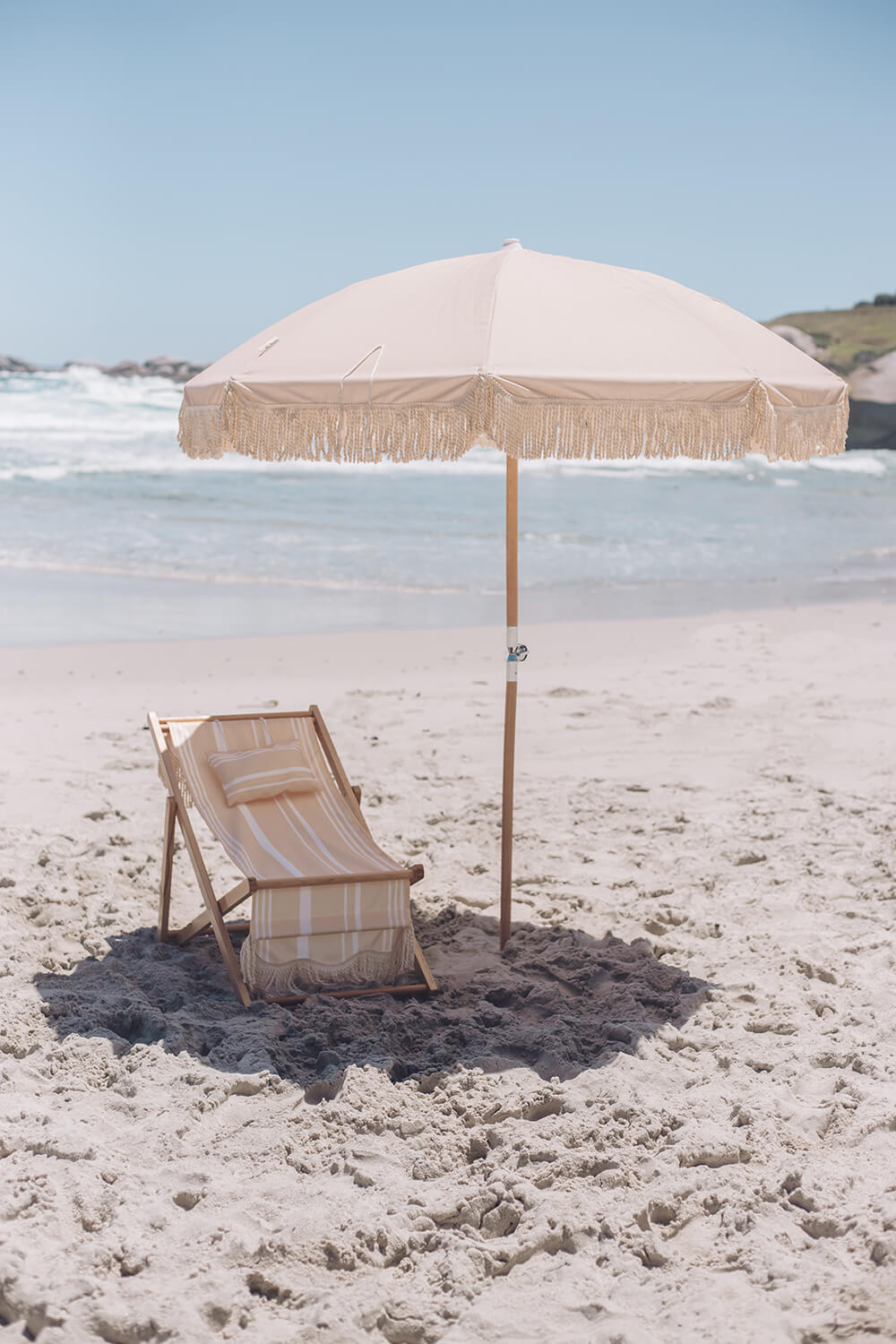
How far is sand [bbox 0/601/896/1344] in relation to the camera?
2.32 meters

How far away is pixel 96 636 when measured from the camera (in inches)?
353

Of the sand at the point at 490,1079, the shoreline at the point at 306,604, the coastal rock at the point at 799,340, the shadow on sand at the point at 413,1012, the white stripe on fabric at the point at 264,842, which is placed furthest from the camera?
the coastal rock at the point at 799,340

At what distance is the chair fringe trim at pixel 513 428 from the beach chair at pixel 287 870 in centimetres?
126

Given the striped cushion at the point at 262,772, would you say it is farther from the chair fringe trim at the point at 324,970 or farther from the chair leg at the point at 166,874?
the chair fringe trim at the point at 324,970

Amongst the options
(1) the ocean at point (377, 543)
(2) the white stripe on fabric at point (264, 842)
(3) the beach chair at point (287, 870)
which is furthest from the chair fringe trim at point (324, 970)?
(1) the ocean at point (377, 543)

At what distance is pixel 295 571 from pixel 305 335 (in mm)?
9329

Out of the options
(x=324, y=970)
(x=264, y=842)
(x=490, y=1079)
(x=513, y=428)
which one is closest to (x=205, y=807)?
(x=264, y=842)

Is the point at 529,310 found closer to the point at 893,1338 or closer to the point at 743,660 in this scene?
the point at 893,1338

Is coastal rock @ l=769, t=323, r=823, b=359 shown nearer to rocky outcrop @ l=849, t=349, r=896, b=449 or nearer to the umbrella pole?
rocky outcrop @ l=849, t=349, r=896, b=449

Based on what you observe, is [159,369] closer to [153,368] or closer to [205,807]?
[153,368]

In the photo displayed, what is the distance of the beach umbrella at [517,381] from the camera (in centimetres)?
297

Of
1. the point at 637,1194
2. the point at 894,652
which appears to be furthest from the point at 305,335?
the point at 894,652

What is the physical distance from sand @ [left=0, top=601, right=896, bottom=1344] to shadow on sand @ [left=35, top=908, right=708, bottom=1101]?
1 cm

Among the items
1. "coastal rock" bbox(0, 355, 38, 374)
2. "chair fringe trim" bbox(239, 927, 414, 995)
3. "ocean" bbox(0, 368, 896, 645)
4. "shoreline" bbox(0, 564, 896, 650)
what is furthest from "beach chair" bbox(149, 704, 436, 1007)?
"coastal rock" bbox(0, 355, 38, 374)
